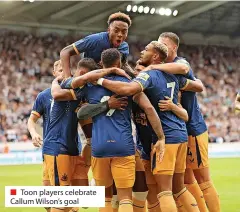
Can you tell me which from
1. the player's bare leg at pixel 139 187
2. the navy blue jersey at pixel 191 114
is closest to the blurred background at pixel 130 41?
the navy blue jersey at pixel 191 114

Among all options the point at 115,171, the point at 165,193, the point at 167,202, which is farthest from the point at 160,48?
the point at 167,202

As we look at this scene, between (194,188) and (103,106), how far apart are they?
6.34 ft

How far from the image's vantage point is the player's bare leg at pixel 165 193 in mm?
6012

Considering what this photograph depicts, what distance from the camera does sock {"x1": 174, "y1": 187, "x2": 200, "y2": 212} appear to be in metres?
6.32

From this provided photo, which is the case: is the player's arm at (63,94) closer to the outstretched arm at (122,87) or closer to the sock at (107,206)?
the outstretched arm at (122,87)

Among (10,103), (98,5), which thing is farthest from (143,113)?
(98,5)

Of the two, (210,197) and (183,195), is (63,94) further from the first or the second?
(210,197)

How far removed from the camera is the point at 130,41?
30.3 meters

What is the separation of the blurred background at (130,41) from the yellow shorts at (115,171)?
617 inches

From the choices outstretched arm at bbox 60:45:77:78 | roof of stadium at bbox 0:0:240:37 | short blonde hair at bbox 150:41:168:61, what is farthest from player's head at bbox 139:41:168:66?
roof of stadium at bbox 0:0:240:37

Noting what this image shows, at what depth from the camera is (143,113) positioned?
6570 mm

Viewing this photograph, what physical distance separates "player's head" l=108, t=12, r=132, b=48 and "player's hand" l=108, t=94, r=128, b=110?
0.93 m

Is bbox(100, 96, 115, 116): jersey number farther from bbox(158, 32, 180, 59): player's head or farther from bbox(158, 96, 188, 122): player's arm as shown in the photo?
bbox(158, 32, 180, 59): player's head

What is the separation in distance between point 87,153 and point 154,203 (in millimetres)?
1091
